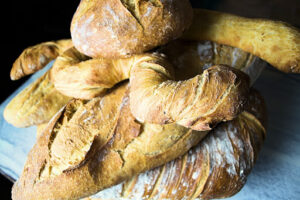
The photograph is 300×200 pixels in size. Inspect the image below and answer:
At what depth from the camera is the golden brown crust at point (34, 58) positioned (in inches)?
43.9

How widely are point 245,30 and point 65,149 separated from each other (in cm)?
73

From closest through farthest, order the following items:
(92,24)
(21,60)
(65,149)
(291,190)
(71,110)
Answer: (92,24) → (65,149) → (71,110) → (21,60) → (291,190)

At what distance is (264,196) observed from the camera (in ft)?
4.12

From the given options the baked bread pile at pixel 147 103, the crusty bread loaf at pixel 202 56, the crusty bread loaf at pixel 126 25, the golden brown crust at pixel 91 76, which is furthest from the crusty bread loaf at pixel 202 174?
the crusty bread loaf at pixel 126 25

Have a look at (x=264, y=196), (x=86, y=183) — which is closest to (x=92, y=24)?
(x=86, y=183)

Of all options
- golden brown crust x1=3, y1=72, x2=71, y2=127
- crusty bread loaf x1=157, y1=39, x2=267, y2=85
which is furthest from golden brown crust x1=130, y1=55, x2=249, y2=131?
golden brown crust x1=3, y1=72, x2=71, y2=127

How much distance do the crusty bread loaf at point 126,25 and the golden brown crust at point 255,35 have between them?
0.95 feet

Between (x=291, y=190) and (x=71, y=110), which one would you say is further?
(x=291, y=190)

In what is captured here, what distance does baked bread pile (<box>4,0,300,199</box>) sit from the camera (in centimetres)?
65

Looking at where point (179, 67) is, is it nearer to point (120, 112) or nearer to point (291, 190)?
point (120, 112)

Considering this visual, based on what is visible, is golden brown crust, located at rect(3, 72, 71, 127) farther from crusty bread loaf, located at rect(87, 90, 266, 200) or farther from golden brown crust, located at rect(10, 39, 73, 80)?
crusty bread loaf, located at rect(87, 90, 266, 200)

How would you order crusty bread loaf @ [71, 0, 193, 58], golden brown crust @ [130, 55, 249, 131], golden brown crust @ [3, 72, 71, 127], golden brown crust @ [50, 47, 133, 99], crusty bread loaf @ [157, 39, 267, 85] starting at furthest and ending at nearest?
golden brown crust @ [3, 72, 71, 127]
crusty bread loaf @ [157, 39, 267, 85]
golden brown crust @ [50, 47, 133, 99]
crusty bread loaf @ [71, 0, 193, 58]
golden brown crust @ [130, 55, 249, 131]

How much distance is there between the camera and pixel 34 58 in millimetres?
1133

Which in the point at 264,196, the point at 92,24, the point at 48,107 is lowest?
the point at 264,196
